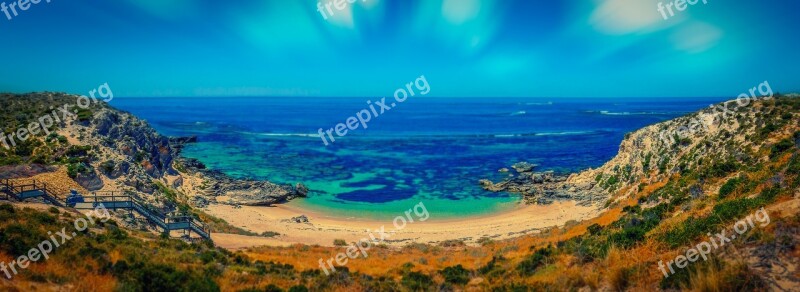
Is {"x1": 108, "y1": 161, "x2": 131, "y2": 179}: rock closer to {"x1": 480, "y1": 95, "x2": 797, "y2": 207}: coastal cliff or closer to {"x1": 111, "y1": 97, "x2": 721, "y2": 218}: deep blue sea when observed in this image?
{"x1": 111, "y1": 97, "x2": 721, "y2": 218}: deep blue sea

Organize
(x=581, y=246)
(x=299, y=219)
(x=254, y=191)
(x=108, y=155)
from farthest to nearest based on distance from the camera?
(x=254, y=191) → (x=299, y=219) → (x=108, y=155) → (x=581, y=246)

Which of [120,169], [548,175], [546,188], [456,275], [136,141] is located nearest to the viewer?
[456,275]

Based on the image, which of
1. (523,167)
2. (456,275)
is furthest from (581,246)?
(523,167)

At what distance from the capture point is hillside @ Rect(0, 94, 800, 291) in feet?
34.0

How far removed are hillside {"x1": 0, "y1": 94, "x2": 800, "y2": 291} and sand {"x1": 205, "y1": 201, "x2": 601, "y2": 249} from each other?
118 inches

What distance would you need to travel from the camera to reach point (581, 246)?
49.5 feet

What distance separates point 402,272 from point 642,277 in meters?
8.88

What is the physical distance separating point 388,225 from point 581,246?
74.8 feet

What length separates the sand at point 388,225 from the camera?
30.3 metres

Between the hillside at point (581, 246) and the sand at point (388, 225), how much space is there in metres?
2.99

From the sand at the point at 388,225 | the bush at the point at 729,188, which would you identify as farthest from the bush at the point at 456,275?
the sand at the point at 388,225

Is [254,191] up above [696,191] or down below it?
above

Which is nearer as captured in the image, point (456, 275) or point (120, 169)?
point (456, 275)

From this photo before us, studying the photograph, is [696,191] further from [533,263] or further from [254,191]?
[254,191]
